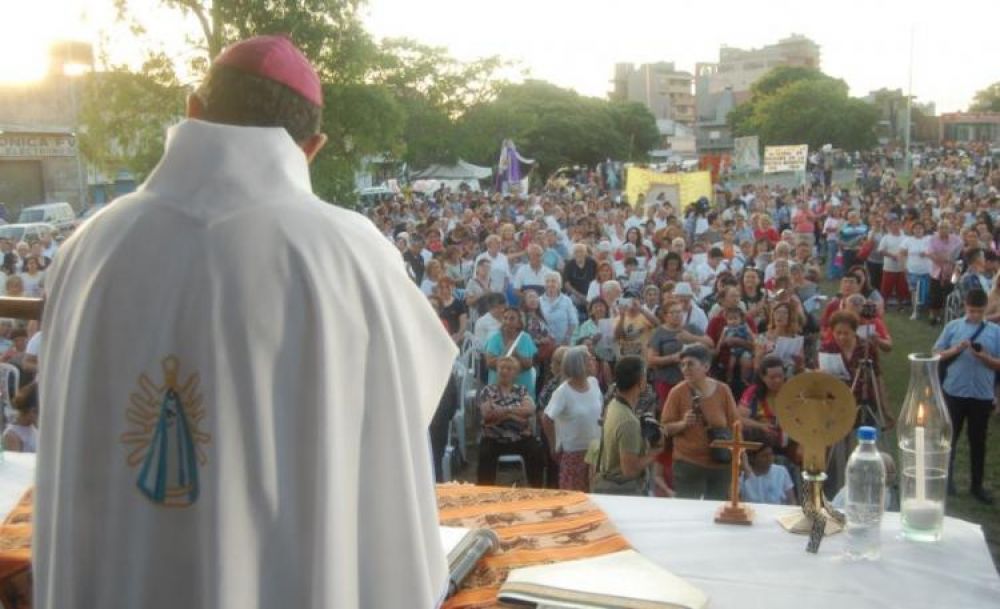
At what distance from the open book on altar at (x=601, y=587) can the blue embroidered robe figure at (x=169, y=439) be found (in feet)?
2.97

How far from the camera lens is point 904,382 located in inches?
411

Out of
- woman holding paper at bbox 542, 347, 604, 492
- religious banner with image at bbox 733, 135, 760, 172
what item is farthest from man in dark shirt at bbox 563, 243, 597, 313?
religious banner with image at bbox 733, 135, 760, 172

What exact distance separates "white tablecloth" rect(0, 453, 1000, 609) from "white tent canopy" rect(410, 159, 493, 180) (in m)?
43.0

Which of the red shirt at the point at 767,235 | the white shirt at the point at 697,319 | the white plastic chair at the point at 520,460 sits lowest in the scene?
the white plastic chair at the point at 520,460

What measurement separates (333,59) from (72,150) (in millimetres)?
32036

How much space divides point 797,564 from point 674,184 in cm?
1755

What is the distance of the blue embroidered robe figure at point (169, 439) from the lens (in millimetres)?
1554

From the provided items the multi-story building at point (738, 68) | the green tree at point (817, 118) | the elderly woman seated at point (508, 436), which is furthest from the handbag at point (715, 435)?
the multi-story building at point (738, 68)

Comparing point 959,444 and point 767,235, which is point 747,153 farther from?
point 959,444

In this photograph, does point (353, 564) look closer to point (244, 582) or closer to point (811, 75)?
point (244, 582)

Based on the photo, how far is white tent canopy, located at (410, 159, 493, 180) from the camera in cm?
4541

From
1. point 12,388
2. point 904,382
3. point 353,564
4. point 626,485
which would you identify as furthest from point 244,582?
point 904,382

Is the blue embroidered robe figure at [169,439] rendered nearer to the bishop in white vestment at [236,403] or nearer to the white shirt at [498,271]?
the bishop in white vestment at [236,403]

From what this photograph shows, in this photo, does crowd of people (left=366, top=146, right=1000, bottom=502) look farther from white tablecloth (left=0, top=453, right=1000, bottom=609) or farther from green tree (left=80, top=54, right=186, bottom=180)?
green tree (left=80, top=54, right=186, bottom=180)
